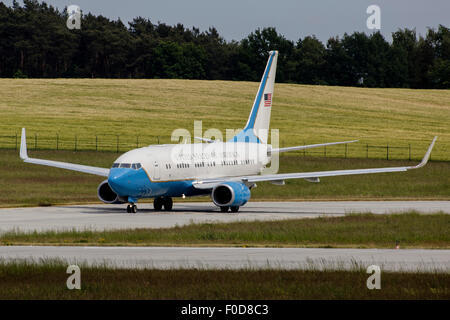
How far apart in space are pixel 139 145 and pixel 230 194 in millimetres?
48989

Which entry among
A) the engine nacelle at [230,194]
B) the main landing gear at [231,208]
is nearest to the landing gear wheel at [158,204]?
the engine nacelle at [230,194]

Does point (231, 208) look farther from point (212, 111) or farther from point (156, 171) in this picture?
point (212, 111)

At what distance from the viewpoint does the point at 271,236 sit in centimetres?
3659

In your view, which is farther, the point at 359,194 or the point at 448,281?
the point at 359,194

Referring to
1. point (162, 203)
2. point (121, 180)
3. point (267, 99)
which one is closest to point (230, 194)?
point (162, 203)

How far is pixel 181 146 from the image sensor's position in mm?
54062

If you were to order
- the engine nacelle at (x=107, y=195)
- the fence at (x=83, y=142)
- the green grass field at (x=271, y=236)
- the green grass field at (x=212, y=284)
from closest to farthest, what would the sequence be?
the green grass field at (x=212, y=284), the green grass field at (x=271, y=236), the engine nacelle at (x=107, y=195), the fence at (x=83, y=142)

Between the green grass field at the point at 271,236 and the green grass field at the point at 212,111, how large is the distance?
5872cm

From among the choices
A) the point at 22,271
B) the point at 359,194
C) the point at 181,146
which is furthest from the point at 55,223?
the point at 359,194

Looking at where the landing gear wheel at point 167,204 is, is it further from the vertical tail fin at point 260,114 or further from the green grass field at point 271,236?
the green grass field at point 271,236

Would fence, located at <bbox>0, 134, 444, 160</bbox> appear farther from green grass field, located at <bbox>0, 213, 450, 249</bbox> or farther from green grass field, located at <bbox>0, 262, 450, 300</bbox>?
green grass field, located at <bbox>0, 262, 450, 300</bbox>

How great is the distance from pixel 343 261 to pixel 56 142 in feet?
246

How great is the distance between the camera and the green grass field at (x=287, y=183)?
6631 cm
